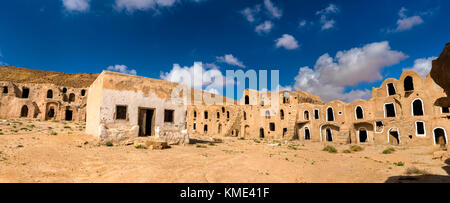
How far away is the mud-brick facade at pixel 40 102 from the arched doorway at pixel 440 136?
159 feet

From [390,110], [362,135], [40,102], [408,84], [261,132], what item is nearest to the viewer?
[408,84]

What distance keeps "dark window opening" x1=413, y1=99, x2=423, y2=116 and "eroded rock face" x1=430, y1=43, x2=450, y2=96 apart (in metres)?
24.4

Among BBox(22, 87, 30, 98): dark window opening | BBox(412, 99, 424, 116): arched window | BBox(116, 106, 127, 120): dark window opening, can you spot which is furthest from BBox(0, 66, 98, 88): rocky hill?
BBox(412, 99, 424, 116): arched window

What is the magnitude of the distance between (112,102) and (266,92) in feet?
91.0

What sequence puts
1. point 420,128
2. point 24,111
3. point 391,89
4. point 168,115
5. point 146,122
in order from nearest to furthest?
point 146,122 < point 168,115 < point 420,128 < point 391,89 < point 24,111

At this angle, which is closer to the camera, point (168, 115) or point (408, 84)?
point (168, 115)

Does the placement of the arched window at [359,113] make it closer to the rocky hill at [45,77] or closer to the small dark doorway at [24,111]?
the small dark doorway at [24,111]

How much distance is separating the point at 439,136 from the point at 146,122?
28623 mm

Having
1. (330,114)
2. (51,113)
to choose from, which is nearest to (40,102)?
(51,113)

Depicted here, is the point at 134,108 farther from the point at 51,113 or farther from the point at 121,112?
the point at 51,113

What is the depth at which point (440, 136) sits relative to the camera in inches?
888

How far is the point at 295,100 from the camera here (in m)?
33.7
